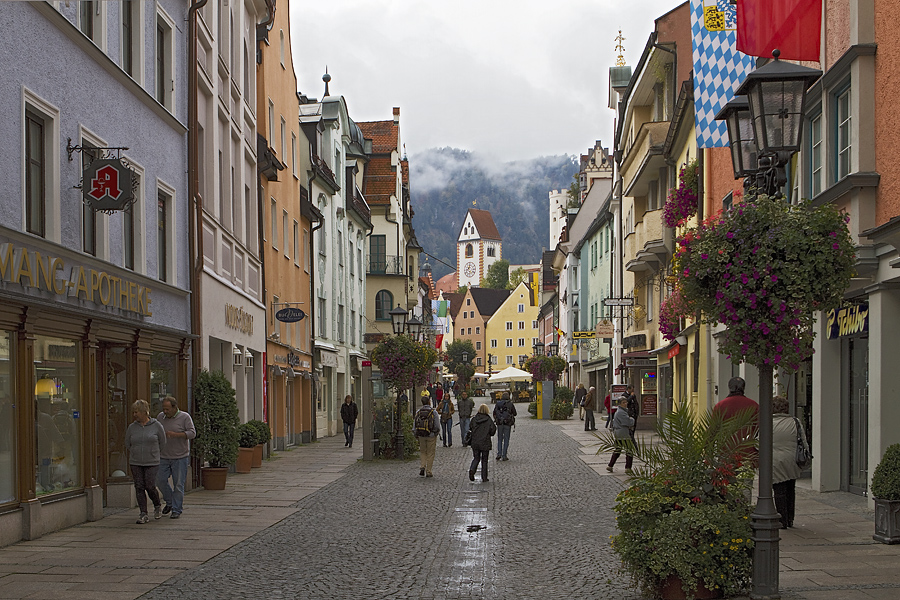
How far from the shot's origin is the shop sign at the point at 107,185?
12914mm

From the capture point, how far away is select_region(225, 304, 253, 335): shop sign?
72.4 ft

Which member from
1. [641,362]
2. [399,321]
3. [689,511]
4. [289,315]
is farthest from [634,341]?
[689,511]

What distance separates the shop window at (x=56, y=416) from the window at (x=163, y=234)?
437 centimetres

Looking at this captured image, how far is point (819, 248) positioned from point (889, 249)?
5659mm

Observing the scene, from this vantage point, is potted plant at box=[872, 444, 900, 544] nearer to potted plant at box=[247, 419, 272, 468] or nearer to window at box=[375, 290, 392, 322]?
potted plant at box=[247, 419, 272, 468]

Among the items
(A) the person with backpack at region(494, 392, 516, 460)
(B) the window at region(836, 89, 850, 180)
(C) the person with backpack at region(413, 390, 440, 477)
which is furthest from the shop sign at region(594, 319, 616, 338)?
(B) the window at region(836, 89, 850, 180)

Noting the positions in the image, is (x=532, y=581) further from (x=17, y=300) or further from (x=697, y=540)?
(x=17, y=300)

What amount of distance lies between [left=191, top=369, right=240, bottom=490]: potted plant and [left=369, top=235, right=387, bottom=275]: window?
3845 cm

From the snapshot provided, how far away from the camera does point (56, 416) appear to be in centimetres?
1259

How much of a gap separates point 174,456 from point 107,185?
365cm

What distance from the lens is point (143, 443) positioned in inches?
512

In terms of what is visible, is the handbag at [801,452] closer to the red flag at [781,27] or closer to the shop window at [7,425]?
the red flag at [781,27]

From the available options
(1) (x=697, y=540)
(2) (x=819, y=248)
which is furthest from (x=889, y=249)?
(1) (x=697, y=540)

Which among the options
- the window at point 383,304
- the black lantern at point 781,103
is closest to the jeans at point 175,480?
the black lantern at point 781,103
